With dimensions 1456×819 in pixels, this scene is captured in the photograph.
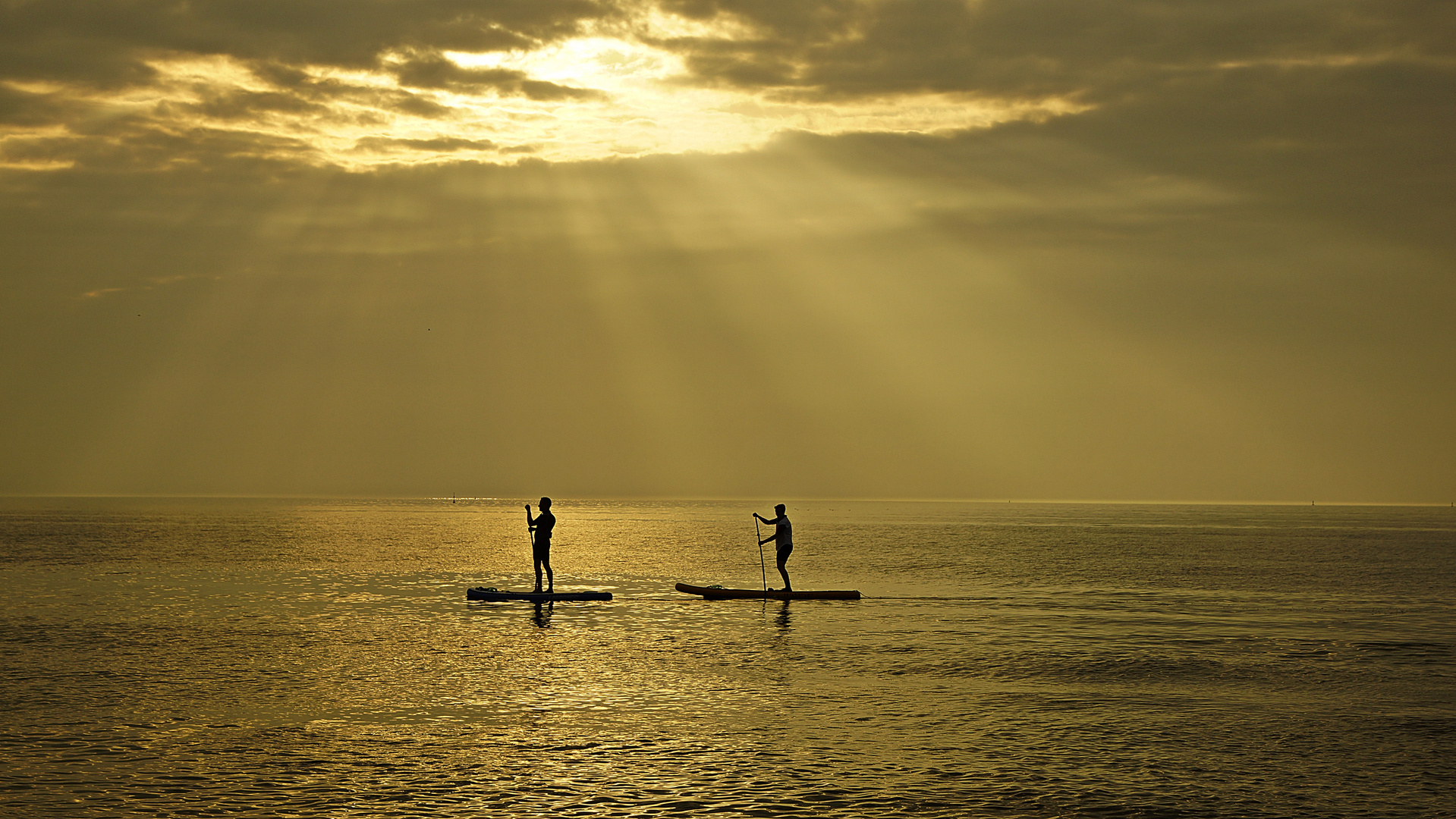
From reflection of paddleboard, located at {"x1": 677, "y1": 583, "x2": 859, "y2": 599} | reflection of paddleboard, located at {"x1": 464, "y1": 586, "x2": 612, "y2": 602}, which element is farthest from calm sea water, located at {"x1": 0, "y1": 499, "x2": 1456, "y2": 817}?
reflection of paddleboard, located at {"x1": 464, "y1": 586, "x2": 612, "y2": 602}

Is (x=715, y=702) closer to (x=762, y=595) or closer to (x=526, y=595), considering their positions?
(x=526, y=595)

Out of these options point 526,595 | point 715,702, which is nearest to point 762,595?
point 526,595

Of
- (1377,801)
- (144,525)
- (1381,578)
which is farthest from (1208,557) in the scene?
(144,525)

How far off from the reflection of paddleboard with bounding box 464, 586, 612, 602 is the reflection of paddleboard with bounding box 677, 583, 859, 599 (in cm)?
288

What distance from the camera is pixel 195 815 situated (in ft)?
38.3

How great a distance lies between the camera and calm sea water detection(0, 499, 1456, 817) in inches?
507

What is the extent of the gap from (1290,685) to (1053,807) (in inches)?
421

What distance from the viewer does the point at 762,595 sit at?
3516 centimetres

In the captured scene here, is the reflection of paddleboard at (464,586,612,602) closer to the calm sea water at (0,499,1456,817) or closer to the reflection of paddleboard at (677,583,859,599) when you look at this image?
the calm sea water at (0,499,1456,817)

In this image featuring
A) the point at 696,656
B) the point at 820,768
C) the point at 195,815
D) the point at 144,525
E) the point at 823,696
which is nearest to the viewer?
the point at 195,815

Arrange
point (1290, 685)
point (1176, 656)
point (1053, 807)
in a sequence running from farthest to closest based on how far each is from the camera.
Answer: point (1176, 656), point (1290, 685), point (1053, 807)

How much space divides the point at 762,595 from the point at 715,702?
56.0 feet

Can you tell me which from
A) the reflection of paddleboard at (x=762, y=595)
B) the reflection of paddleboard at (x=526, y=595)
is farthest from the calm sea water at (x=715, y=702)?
the reflection of paddleboard at (x=526, y=595)

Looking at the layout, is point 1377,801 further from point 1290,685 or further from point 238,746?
point 238,746
